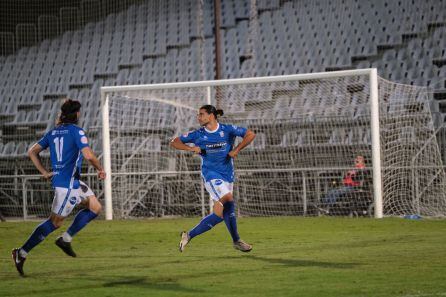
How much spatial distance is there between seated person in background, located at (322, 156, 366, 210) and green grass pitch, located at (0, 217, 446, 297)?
7.54 ft

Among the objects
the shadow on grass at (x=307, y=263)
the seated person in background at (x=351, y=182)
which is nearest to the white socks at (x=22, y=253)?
the shadow on grass at (x=307, y=263)

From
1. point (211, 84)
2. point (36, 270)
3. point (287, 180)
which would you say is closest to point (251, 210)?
point (287, 180)

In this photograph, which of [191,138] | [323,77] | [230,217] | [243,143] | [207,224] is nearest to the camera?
[207,224]

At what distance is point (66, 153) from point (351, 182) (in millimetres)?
9918

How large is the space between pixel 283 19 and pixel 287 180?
346 inches

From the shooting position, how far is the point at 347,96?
19453 mm

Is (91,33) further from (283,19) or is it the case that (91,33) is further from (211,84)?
(211,84)

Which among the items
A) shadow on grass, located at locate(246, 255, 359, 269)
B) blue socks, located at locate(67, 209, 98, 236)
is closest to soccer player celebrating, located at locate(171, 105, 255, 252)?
shadow on grass, located at locate(246, 255, 359, 269)

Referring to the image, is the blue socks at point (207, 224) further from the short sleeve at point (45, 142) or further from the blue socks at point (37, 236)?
the short sleeve at point (45, 142)

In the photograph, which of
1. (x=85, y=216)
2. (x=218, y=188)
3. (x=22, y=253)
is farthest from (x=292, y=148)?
(x=22, y=253)

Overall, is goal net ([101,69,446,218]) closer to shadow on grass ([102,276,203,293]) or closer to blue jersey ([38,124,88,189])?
blue jersey ([38,124,88,189])

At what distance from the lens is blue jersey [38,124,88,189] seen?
381 inches

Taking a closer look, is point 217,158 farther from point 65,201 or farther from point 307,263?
point 65,201

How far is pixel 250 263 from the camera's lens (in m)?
9.88
